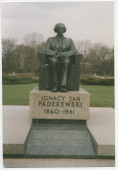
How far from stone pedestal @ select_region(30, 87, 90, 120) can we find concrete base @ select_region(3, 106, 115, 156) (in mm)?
392

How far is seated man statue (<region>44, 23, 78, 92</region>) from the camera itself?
5832 millimetres

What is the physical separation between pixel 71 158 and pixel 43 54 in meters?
2.36

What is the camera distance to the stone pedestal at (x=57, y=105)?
18.2ft

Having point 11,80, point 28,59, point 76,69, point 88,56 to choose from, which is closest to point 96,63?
point 88,56

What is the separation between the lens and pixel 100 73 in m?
14.4

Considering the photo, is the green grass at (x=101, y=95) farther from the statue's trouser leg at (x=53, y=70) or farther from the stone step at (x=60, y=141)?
the stone step at (x=60, y=141)

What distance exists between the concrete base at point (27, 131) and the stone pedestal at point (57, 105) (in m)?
0.39

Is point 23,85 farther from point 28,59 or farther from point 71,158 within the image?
point 71,158

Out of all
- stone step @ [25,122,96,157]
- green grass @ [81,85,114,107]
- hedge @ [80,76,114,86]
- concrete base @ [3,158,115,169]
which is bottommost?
concrete base @ [3,158,115,169]

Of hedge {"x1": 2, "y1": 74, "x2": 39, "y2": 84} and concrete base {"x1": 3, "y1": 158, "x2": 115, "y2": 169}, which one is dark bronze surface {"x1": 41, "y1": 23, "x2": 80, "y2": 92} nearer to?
concrete base {"x1": 3, "y1": 158, "x2": 115, "y2": 169}

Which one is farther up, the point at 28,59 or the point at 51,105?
the point at 28,59

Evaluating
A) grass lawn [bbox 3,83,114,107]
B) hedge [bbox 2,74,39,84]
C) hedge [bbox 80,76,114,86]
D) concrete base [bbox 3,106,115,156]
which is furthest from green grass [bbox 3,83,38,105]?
concrete base [bbox 3,106,115,156]

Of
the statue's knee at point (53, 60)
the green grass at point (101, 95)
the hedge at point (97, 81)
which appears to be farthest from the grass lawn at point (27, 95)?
the statue's knee at point (53, 60)

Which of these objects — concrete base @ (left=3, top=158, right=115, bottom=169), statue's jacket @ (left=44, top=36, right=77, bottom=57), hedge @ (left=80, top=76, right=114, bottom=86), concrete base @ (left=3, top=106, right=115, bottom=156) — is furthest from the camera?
hedge @ (left=80, top=76, right=114, bottom=86)
